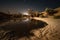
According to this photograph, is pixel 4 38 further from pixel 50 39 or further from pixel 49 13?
pixel 49 13

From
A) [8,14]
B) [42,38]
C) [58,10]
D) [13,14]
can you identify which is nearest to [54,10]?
[58,10]

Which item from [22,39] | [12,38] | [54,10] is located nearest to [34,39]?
[22,39]

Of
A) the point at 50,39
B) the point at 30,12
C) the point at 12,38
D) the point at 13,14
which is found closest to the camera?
the point at 50,39

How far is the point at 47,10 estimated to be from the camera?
2198 cm

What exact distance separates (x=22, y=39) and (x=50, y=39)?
1.95 meters

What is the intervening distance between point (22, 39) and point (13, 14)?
54.6 ft

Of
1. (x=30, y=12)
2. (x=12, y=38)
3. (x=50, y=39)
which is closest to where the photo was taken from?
(x=50, y=39)

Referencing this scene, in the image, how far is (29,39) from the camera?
5.20 metres

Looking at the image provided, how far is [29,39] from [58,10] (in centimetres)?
2091

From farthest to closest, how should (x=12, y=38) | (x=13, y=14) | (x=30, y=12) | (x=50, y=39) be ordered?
(x=30, y=12)
(x=13, y=14)
(x=12, y=38)
(x=50, y=39)

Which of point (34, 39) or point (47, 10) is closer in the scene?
point (34, 39)

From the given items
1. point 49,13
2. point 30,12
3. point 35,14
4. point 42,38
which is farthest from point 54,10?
point 42,38

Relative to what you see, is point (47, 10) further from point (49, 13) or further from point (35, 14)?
point (35, 14)

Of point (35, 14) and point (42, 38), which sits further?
point (35, 14)
